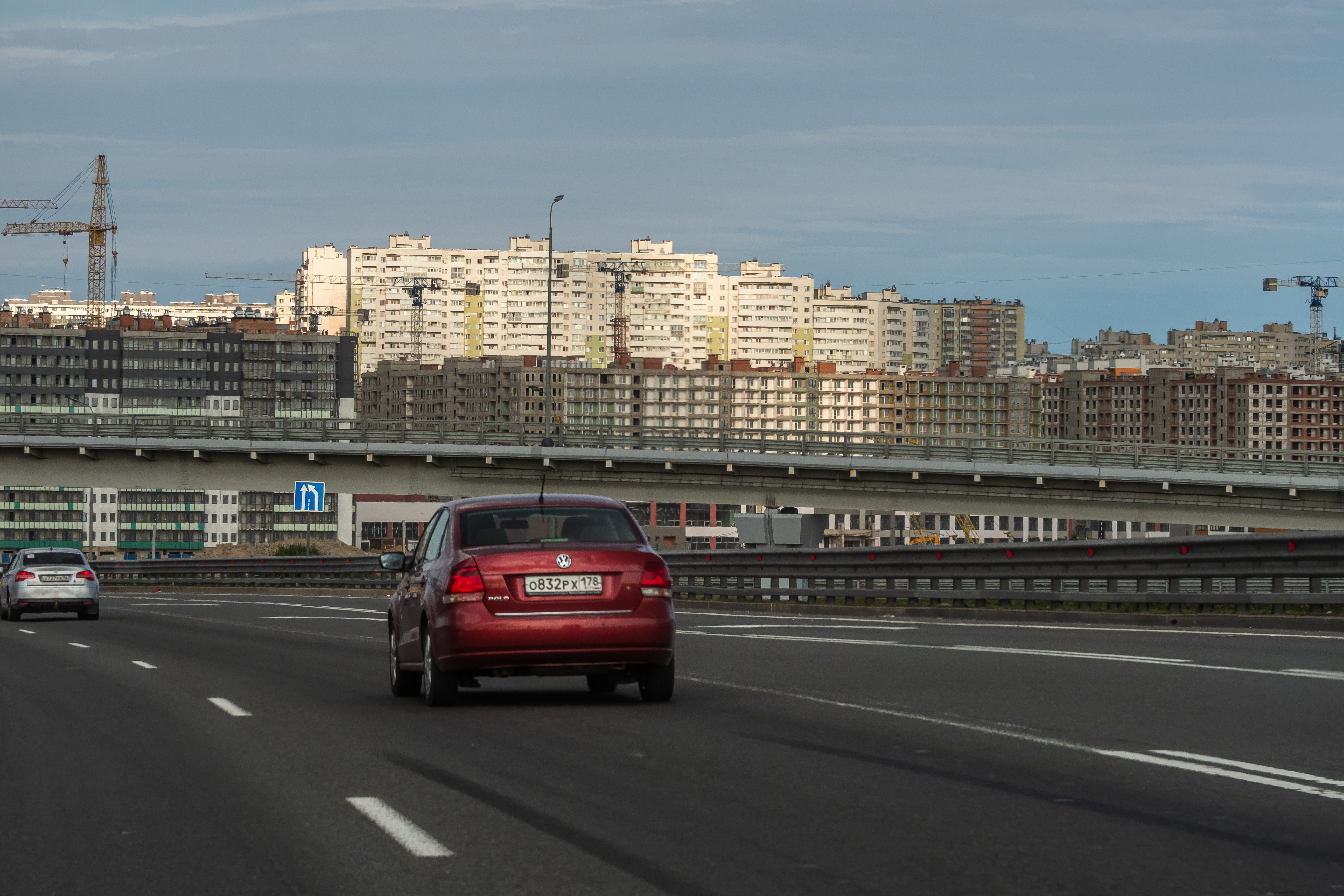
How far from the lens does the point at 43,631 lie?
28.4 metres

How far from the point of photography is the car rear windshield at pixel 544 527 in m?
12.2

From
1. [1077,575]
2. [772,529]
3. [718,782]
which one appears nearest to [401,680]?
[718,782]

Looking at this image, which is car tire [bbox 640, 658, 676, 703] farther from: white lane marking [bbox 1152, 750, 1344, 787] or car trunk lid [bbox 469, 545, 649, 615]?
white lane marking [bbox 1152, 750, 1344, 787]

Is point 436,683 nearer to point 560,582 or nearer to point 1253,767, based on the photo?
point 560,582

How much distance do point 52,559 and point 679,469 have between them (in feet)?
98.7

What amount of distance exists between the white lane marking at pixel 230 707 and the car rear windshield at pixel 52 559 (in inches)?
828

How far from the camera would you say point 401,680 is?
13.5 metres

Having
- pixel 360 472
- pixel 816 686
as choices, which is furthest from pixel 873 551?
pixel 360 472

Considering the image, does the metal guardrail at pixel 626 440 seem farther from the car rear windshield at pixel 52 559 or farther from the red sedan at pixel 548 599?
the red sedan at pixel 548 599

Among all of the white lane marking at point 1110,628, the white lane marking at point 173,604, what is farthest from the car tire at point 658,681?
the white lane marking at point 173,604

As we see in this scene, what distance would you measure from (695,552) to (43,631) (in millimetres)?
13332

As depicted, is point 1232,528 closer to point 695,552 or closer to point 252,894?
point 695,552

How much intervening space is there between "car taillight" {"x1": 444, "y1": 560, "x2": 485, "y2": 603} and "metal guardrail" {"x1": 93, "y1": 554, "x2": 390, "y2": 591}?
3820cm

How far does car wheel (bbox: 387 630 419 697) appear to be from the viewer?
44.1 ft
